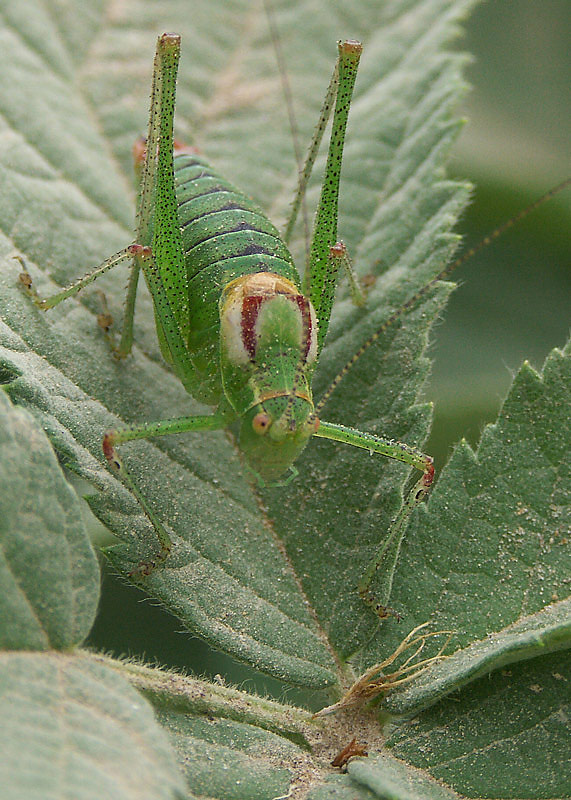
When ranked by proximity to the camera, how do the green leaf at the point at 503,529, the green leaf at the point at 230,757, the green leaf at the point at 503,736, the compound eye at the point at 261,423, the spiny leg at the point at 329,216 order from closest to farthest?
the green leaf at the point at 230,757, the green leaf at the point at 503,736, the green leaf at the point at 503,529, the compound eye at the point at 261,423, the spiny leg at the point at 329,216

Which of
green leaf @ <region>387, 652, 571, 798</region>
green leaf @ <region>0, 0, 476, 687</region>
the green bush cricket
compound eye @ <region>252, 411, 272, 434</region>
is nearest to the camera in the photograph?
green leaf @ <region>387, 652, 571, 798</region>

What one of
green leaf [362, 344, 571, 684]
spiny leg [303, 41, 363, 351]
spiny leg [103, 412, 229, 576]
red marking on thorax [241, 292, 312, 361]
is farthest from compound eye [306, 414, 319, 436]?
spiny leg [303, 41, 363, 351]

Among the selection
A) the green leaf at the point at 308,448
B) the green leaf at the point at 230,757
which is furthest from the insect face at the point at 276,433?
the green leaf at the point at 230,757

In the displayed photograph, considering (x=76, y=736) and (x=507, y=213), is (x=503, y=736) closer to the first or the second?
(x=76, y=736)

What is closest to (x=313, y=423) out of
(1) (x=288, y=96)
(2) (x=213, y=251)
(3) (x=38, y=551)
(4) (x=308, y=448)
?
(4) (x=308, y=448)

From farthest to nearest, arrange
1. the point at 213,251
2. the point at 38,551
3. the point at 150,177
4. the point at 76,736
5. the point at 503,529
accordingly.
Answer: the point at 213,251
the point at 150,177
the point at 503,529
the point at 38,551
the point at 76,736

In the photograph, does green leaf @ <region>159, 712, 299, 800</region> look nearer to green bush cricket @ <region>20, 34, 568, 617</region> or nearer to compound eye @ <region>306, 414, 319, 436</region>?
green bush cricket @ <region>20, 34, 568, 617</region>

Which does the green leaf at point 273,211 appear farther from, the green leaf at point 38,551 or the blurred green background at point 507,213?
the blurred green background at point 507,213
